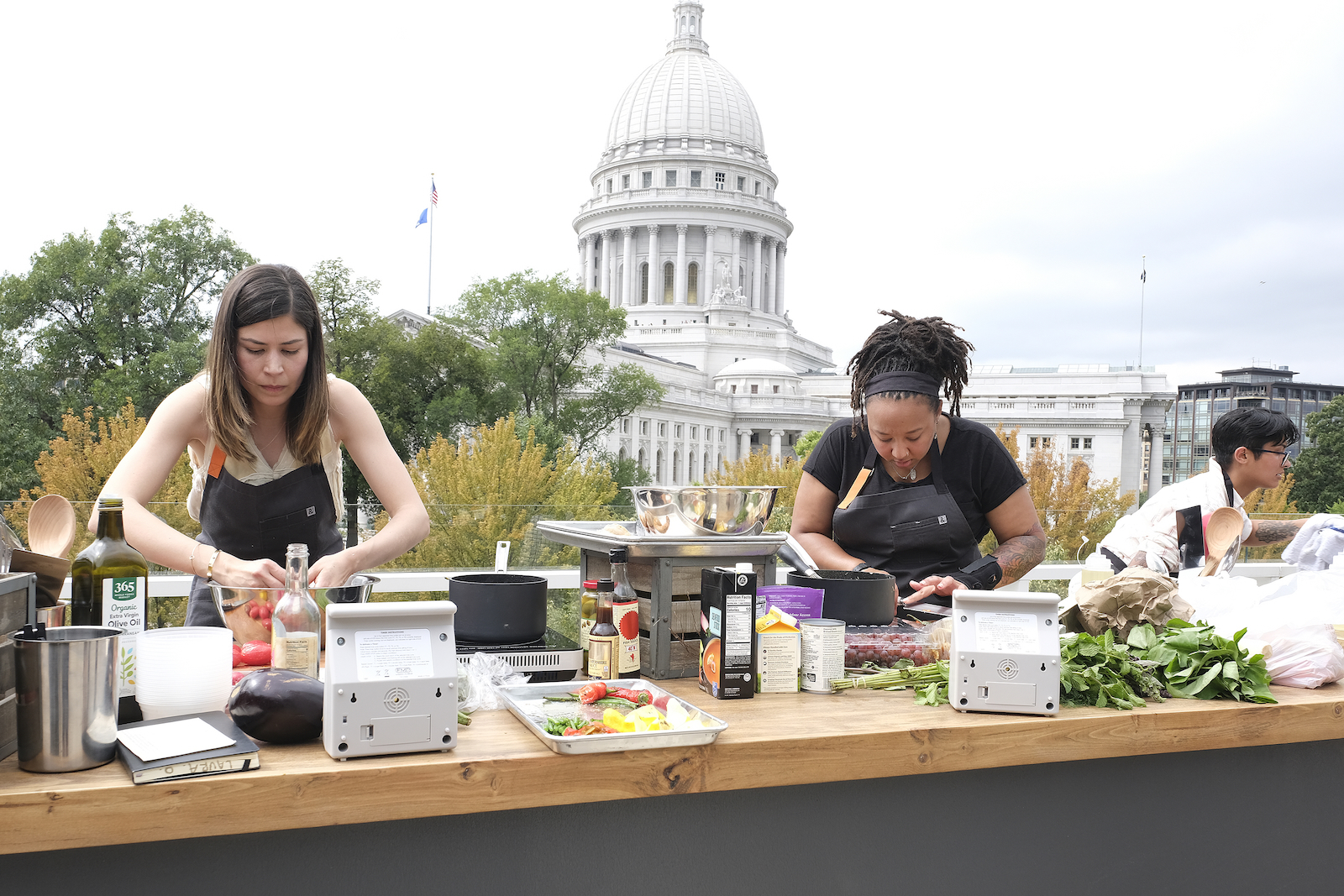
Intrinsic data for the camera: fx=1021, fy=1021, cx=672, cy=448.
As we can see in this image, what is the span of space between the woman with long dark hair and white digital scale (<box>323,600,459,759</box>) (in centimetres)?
76

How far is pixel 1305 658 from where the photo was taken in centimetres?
247

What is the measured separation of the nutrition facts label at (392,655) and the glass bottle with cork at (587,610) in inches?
21.4

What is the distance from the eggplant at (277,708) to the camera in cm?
175

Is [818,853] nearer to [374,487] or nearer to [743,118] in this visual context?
[374,487]

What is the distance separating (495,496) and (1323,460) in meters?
36.6

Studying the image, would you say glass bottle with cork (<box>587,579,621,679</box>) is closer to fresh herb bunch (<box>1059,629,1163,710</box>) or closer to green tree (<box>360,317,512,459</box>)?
fresh herb bunch (<box>1059,629,1163,710</box>)

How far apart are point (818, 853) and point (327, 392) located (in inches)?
70.4

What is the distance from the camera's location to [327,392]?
2.87 meters

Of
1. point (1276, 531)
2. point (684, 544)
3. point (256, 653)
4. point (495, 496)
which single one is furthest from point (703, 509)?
point (495, 496)

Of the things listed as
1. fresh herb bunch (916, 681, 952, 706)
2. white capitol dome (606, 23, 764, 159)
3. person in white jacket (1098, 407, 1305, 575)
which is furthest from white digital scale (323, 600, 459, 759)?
white capitol dome (606, 23, 764, 159)

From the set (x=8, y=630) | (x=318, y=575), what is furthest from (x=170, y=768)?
(x=318, y=575)

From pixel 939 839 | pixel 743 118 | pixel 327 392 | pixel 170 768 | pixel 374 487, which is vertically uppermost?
pixel 743 118

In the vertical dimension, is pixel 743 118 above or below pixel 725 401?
above

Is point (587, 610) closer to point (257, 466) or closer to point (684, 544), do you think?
point (684, 544)
